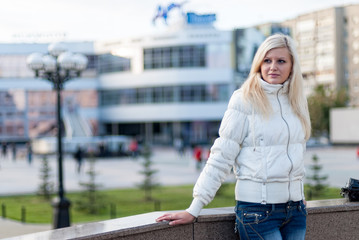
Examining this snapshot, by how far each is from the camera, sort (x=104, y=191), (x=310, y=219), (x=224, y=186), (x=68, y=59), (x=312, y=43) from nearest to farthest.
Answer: (x=310, y=219)
(x=68, y=59)
(x=224, y=186)
(x=104, y=191)
(x=312, y=43)

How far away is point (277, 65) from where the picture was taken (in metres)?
3.57

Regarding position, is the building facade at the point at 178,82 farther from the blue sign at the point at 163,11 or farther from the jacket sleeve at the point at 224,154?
the jacket sleeve at the point at 224,154

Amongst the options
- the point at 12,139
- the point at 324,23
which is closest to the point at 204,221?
the point at 12,139

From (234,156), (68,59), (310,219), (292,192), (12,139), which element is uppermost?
(68,59)

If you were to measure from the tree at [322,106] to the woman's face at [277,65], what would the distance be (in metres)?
59.6

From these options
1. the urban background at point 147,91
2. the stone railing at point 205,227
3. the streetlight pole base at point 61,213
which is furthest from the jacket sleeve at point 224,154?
the urban background at point 147,91

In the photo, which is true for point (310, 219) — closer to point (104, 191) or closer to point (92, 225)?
point (92, 225)

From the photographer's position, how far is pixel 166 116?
6531 cm

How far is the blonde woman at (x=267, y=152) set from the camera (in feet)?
11.1

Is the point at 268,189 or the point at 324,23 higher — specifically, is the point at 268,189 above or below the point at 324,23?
below

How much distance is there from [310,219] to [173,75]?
6069 centimetres

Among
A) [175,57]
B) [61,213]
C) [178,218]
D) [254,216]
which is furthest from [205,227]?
[175,57]

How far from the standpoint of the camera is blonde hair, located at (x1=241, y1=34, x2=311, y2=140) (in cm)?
354

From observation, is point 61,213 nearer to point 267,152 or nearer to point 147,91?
point 267,152
